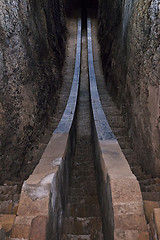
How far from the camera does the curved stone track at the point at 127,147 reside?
2205 millimetres

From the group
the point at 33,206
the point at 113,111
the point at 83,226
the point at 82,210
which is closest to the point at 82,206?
the point at 82,210

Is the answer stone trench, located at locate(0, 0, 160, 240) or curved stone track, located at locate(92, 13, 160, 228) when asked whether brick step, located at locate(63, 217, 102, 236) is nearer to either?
stone trench, located at locate(0, 0, 160, 240)

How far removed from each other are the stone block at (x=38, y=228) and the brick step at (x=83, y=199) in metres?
1.55

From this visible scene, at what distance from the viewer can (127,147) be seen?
397cm

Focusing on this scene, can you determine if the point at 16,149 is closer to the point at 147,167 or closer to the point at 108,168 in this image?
the point at 108,168

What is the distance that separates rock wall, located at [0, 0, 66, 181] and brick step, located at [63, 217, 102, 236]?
118 cm

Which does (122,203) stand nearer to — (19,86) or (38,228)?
(38,228)

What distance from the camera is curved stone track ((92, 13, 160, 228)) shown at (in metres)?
2.21

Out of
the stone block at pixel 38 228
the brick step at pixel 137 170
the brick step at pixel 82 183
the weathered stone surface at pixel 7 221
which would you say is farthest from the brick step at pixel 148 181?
the weathered stone surface at pixel 7 221

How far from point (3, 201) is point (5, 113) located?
1.39 m

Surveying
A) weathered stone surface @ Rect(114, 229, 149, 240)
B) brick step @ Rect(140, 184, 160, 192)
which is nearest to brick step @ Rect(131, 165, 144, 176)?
brick step @ Rect(140, 184, 160, 192)

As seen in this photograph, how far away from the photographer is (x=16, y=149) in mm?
3242

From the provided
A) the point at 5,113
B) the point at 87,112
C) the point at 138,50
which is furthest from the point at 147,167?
the point at 87,112

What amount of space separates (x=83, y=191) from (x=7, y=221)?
1.92 metres
